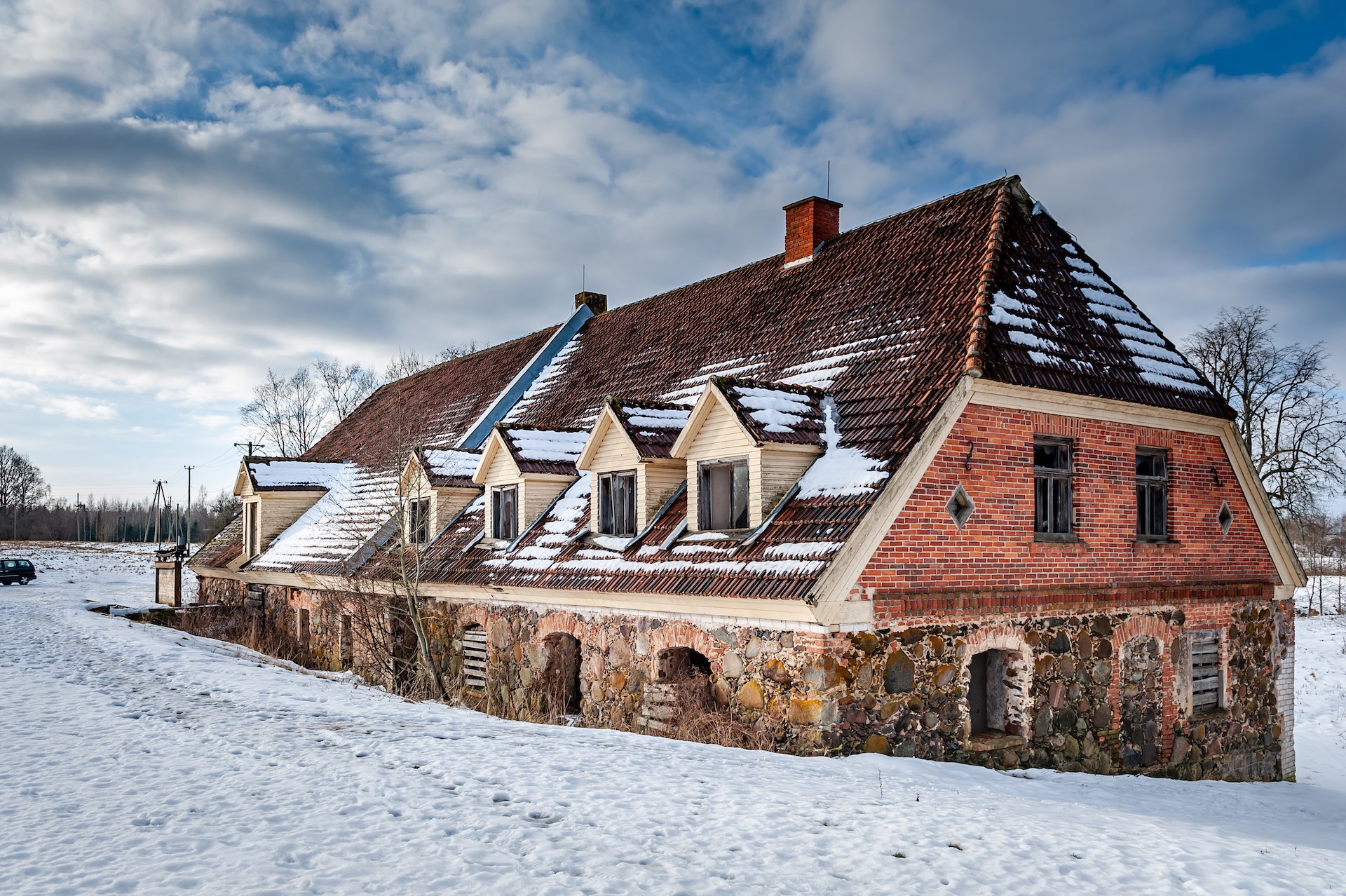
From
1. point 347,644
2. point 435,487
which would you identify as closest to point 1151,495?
point 435,487

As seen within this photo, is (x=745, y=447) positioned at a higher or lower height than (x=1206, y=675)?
higher

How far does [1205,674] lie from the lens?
44.2 feet

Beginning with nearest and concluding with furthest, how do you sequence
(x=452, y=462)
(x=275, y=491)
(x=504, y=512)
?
(x=504, y=512), (x=452, y=462), (x=275, y=491)

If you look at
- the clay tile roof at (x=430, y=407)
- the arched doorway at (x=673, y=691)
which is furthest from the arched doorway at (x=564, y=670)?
the clay tile roof at (x=430, y=407)

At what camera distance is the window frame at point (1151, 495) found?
13.0 meters

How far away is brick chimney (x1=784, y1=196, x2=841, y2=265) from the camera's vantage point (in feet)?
55.9

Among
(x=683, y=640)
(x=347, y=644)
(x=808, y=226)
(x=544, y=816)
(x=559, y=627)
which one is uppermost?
(x=808, y=226)

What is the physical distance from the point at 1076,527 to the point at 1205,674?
3.45m

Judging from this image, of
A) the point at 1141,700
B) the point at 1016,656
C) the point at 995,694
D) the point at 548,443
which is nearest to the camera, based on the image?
the point at 1016,656

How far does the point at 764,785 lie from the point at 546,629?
632 centimetres

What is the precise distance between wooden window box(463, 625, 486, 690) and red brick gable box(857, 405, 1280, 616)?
771cm

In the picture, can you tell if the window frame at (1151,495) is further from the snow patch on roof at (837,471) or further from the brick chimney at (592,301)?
the brick chimney at (592,301)

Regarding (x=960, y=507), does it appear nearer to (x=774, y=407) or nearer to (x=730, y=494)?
(x=774, y=407)

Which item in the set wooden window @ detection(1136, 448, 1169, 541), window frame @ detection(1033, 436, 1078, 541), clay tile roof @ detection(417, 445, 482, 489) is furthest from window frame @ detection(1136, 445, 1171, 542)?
clay tile roof @ detection(417, 445, 482, 489)
